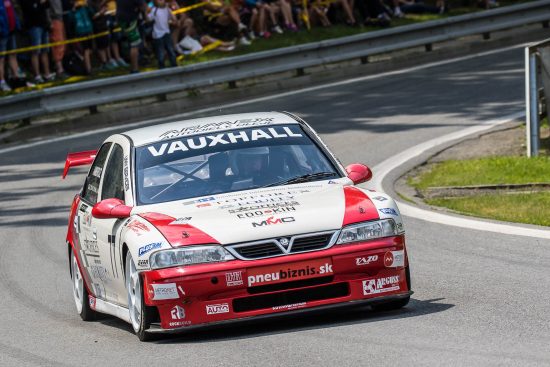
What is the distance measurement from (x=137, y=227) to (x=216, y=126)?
1530mm

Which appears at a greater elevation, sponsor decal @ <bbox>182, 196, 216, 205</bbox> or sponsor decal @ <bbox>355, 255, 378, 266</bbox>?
sponsor decal @ <bbox>182, 196, 216, 205</bbox>

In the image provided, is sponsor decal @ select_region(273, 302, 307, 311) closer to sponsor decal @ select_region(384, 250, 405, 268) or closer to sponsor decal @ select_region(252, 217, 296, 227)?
sponsor decal @ select_region(252, 217, 296, 227)

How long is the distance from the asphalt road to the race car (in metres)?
0.22

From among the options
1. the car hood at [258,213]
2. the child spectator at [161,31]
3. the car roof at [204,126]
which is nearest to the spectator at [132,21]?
the child spectator at [161,31]

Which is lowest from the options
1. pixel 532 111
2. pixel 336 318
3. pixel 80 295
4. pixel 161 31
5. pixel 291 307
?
pixel 532 111

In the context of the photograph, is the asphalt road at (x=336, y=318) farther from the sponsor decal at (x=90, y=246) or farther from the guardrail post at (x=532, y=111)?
the guardrail post at (x=532, y=111)

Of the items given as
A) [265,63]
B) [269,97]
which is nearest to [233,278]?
[269,97]

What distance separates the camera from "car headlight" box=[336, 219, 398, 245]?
26.1ft

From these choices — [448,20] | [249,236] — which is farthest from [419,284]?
[448,20]

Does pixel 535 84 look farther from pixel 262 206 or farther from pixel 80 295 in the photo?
pixel 262 206

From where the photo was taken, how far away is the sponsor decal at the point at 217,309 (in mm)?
7785

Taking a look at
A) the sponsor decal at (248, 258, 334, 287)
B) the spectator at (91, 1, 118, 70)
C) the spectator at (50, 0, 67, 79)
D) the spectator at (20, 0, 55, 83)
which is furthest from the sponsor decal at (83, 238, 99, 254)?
the spectator at (91, 1, 118, 70)

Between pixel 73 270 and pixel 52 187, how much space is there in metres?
6.94

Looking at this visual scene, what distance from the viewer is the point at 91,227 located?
938 centimetres
